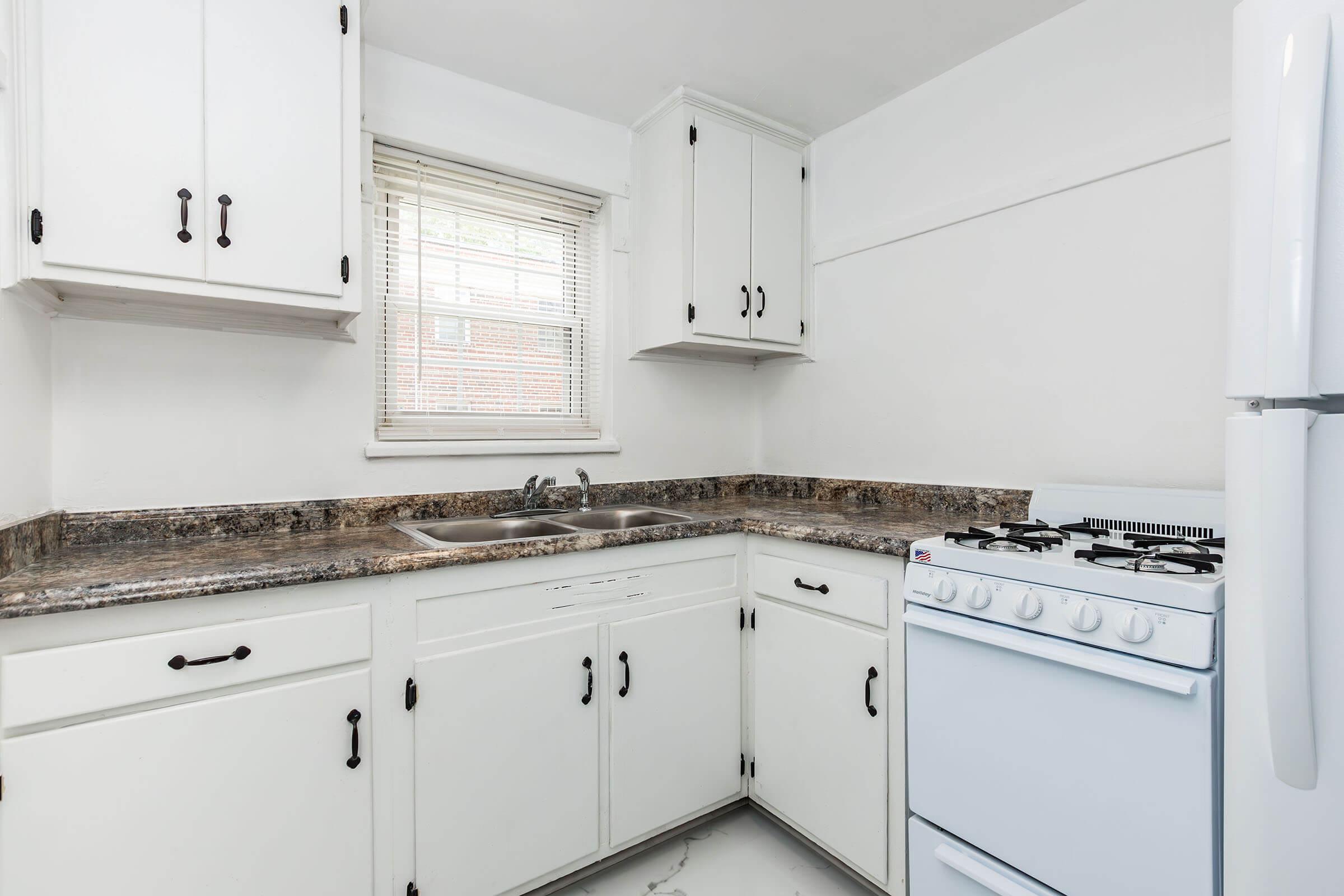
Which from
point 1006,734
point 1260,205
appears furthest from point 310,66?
point 1006,734

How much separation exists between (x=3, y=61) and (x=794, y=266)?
89.3 inches

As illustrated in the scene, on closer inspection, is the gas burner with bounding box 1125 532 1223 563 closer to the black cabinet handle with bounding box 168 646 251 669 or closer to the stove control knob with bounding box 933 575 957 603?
the stove control knob with bounding box 933 575 957 603

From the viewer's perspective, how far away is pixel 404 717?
1.43 metres

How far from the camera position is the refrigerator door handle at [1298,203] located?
2.56 feet

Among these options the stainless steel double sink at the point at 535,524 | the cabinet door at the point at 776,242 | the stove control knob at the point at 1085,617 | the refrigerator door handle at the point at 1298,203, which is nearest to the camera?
the refrigerator door handle at the point at 1298,203

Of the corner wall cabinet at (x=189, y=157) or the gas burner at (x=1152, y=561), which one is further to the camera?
the corner wall cabinet at (x=189, y=157)

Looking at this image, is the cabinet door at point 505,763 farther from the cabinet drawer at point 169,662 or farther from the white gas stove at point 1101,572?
the white gas stove at point 1101,572

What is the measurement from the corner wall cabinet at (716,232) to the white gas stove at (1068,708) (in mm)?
1244

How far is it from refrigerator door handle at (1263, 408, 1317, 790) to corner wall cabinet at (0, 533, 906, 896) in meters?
0.79

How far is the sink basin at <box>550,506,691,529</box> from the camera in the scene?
225cm

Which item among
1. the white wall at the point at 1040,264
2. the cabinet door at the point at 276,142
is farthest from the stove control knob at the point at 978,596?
the cabinet door at the point at 276,142

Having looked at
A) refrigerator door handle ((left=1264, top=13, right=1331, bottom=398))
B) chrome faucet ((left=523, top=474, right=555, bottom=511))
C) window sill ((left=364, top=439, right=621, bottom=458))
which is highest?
refrigerator door handle ((left=1264, top=13, right=1331, bottom=398))

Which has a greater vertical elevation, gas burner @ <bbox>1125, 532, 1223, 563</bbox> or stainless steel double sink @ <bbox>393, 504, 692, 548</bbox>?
gas burner @ <bbox>1125, 532, 1223, 563</bbox>

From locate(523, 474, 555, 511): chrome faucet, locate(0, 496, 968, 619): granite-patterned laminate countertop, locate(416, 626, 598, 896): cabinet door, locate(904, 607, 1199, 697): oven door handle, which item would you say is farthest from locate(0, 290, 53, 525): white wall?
locate(904, 607, 1199, 697): oven door handle
